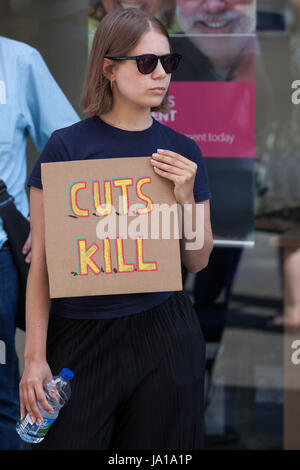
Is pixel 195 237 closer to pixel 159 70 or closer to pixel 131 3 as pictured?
pixel 159 70

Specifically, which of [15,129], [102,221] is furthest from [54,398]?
[15,129]

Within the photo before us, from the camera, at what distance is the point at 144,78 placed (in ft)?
6.48

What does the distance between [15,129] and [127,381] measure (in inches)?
43.1

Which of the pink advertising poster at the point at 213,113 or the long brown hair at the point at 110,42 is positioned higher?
the long brown hair at the point at 110,42

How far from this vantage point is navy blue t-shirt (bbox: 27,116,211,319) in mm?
1993

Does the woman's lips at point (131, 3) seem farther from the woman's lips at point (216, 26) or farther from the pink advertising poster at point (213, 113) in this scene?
the pink advertising poster at point (213, 113)

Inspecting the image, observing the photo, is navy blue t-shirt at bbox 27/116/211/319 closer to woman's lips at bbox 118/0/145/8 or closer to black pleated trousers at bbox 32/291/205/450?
black pleated trousers at bbox 32/291/205/450

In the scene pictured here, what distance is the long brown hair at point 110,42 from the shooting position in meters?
1.94

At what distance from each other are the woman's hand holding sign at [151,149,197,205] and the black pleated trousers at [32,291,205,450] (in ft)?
1.15

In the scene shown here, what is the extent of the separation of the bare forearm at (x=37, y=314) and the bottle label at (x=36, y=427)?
167mm

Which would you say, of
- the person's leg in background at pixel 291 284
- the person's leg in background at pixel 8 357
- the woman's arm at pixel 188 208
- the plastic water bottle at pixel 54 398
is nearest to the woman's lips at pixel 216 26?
the person's leg in background at pixel 291 284

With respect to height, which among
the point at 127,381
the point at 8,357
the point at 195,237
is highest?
the point at 195,237

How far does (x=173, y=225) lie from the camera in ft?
6.59
